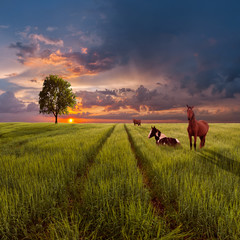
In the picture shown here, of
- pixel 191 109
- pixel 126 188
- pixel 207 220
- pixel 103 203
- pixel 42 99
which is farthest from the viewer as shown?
pixel 42 99

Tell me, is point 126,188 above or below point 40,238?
above

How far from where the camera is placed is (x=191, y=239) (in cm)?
223

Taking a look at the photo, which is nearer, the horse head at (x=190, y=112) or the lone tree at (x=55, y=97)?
the horse head at (x=190, y=112)

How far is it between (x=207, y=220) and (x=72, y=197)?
3.00 metres

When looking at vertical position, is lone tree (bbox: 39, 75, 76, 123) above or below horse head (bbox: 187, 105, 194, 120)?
above

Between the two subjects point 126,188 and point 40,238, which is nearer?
point 40,238

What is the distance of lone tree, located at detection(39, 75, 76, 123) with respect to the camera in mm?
42156

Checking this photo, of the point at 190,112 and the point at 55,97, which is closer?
Result: the point at 190,112

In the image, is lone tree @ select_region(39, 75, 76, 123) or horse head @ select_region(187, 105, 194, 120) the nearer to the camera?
horse head @ select_region(187, 105, 194, 120)

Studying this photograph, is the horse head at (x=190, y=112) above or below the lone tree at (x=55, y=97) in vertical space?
below

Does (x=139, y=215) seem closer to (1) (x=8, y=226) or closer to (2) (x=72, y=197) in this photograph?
(2) (x=72, y=197)

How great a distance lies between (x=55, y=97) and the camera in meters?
43.3

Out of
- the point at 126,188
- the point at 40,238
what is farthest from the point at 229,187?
the point at 40,238

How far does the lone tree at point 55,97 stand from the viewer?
42.2 meters
